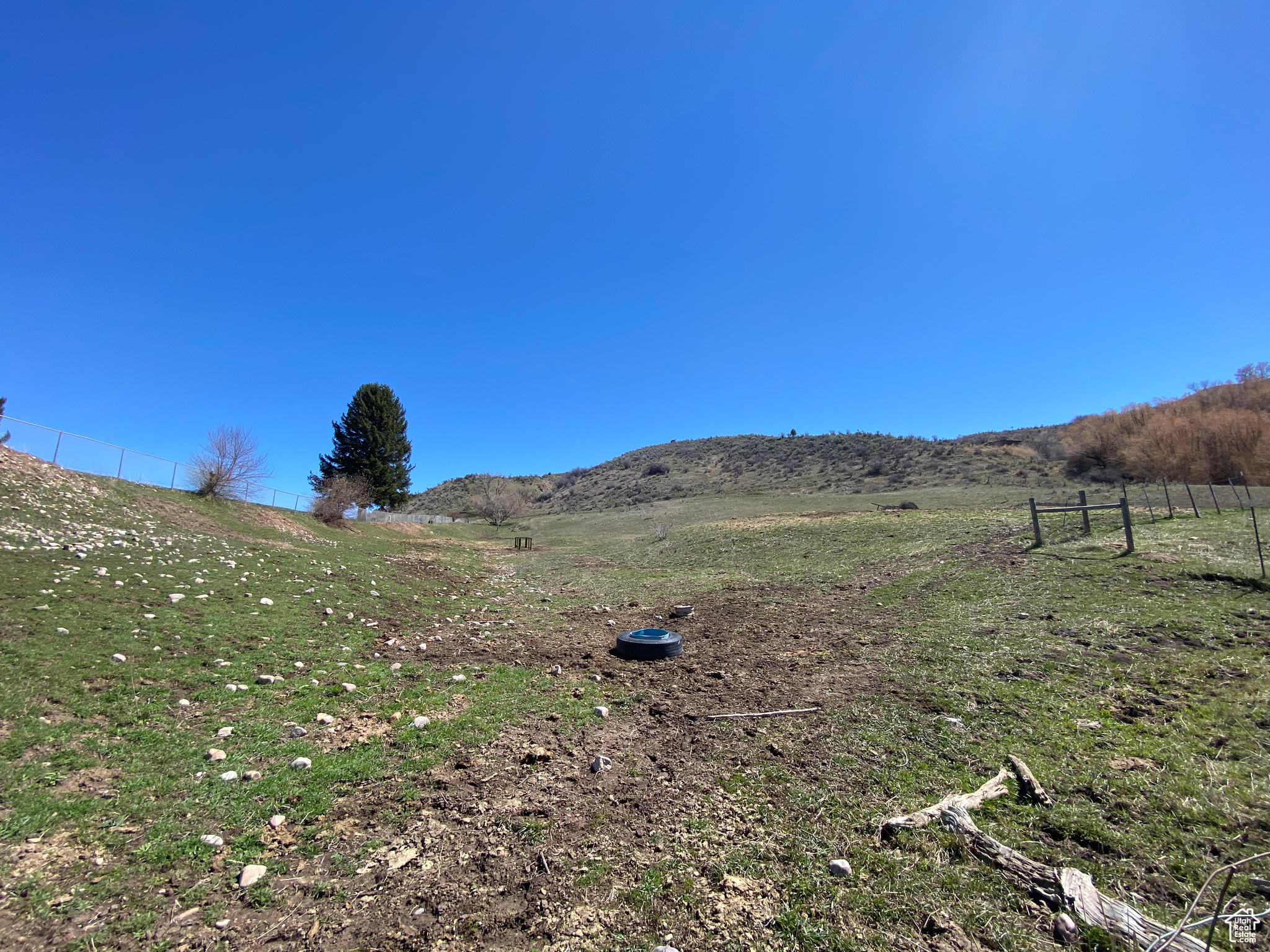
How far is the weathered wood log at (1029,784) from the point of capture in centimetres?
436

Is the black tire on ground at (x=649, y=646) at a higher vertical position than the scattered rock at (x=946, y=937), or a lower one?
higher

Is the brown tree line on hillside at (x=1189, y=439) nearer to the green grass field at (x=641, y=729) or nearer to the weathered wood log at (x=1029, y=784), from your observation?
the green grass field at (x=641, y=729)

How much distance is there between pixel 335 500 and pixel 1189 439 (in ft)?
209

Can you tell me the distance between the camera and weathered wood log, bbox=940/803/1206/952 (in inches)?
116

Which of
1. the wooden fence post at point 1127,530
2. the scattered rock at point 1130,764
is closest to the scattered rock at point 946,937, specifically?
the scattered rock at point 1130,764

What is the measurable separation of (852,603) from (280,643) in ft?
42.2

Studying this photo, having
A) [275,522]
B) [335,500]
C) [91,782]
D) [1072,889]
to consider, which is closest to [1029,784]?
[1072,889]

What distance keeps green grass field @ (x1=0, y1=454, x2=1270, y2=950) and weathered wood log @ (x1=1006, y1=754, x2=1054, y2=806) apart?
0.14 meters

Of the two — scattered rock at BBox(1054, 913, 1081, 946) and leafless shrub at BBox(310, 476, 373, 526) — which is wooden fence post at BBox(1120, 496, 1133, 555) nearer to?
scattered rock at BBox(1054, 913, 1081, 946)

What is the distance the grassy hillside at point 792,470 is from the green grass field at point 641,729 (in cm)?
3764

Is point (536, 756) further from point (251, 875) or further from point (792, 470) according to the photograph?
point (792, 470)

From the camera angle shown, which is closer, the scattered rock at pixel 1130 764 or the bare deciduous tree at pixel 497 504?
the scattered rock at pixel 1130 764

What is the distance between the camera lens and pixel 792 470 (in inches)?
2665

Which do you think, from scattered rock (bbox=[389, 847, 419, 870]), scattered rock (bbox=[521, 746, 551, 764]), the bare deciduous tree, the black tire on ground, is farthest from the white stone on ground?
the bare deciduous tree
